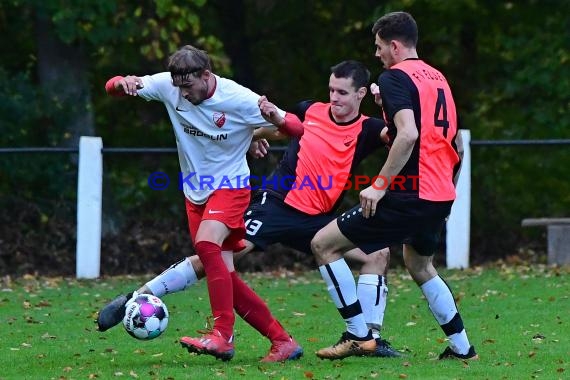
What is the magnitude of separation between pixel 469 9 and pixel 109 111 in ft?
18.3

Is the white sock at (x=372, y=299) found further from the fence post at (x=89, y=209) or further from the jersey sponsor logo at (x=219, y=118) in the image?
the fence post at (x=89, y=209)

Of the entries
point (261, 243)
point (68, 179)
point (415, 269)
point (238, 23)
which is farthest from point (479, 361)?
point (238, 23)

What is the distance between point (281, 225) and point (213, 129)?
1432 mm

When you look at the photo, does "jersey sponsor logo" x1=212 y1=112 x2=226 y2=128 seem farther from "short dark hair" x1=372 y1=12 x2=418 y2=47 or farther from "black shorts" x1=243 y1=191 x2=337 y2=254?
"black shorts" x1=243 y1=191 x2=337 y2=254

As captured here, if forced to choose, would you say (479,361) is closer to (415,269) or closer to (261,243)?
(415,269)

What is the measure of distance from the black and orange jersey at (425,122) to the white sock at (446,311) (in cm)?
54

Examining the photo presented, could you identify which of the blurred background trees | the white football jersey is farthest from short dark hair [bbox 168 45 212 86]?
the blurred background trees

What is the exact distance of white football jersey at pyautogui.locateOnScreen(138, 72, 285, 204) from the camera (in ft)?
24.1

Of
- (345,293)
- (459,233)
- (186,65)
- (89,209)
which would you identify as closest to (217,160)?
(186,65)

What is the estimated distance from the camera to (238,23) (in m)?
19.4

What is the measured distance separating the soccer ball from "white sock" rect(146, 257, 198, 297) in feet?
1.02

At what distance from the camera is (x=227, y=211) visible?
24.3 ft

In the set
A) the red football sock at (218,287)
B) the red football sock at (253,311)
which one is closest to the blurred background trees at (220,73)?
the red football sock at (253,311)

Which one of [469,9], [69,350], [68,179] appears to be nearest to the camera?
[69,350]
